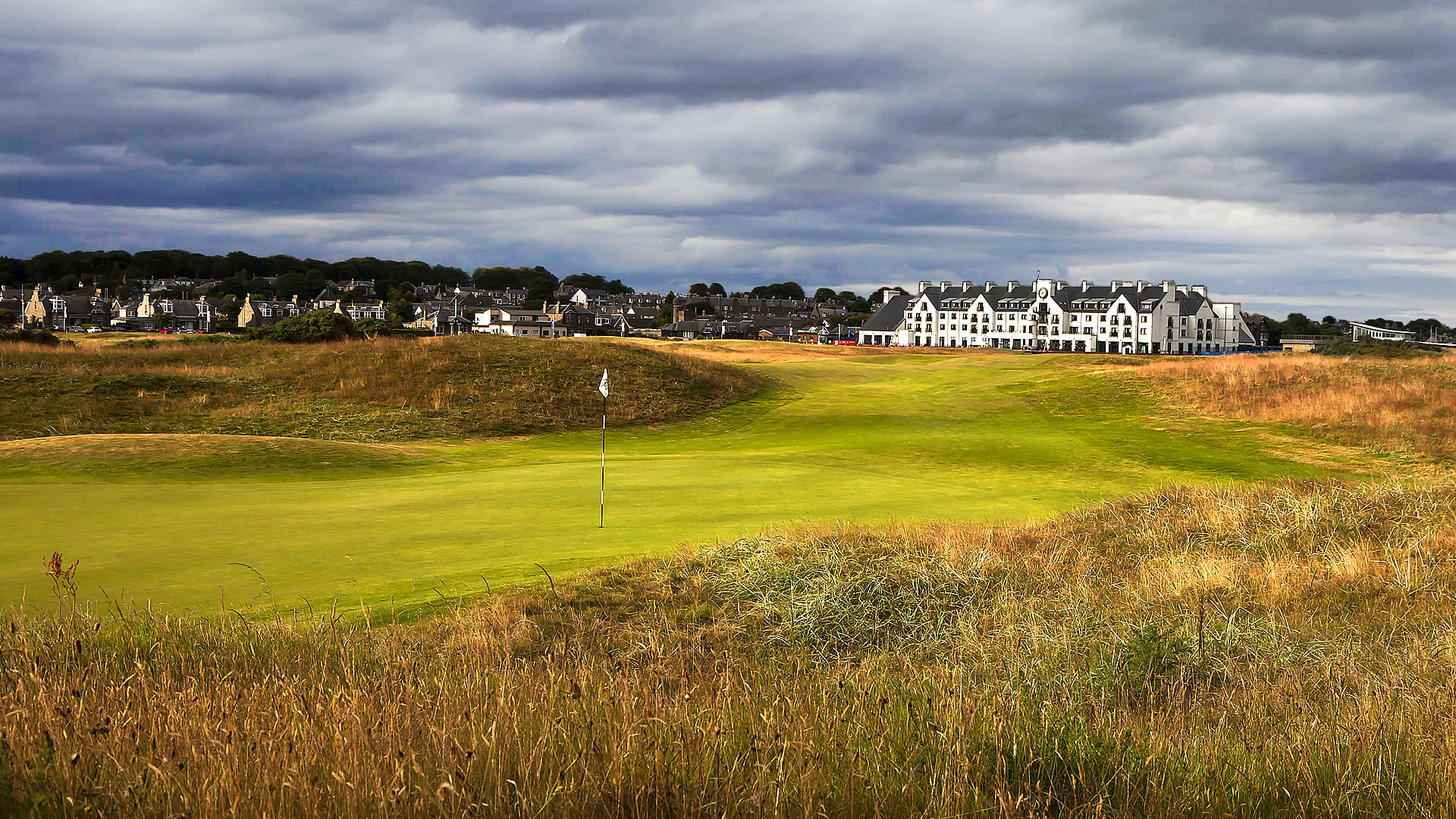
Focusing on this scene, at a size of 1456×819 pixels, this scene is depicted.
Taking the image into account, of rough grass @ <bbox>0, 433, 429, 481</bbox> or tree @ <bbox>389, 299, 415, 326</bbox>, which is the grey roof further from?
rough grass @ <bbox>0, 433, 429, 481</bbox>

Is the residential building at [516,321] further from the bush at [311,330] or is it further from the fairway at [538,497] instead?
the fairway at [538,497]

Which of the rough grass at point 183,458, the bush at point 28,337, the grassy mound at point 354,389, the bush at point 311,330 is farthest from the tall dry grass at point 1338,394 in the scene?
the bush at point 28,337

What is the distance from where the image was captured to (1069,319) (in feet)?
410

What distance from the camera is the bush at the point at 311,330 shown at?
→ 55.2m

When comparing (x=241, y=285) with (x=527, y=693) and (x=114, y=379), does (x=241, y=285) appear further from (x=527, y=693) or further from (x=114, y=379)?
(x=527, y=693)

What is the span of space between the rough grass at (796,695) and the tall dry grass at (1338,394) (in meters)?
20.2

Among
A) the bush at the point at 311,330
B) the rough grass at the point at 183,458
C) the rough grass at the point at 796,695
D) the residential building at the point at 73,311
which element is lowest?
the rough grass at the point at 183,458

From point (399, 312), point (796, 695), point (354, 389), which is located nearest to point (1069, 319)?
point (399, 312)

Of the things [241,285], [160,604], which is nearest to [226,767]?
[160,604]

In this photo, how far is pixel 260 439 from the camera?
2131cm

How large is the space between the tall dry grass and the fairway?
2.01 m

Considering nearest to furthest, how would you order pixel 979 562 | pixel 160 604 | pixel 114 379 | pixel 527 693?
1. pixel 527 693
2. pixel 160 604
3. pixel 979 562
4. pixel 114 379

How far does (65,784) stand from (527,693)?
6.26 feet

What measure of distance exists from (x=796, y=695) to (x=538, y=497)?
10.4 m
